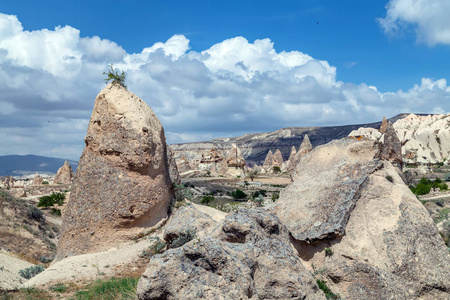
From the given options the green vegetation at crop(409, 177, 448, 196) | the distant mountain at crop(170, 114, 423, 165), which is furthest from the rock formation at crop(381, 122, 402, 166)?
the distant mountain at crop(170, 114, 423, 165)

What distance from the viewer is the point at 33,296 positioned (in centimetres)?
646

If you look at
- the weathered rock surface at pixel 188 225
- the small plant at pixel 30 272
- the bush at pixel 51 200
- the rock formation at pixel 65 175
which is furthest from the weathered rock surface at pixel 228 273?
the rock formation at pixel 65 175

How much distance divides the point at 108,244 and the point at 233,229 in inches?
235

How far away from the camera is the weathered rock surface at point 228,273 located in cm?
390

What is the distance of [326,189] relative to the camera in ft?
22.6

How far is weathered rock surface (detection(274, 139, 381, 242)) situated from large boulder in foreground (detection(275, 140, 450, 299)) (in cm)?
2

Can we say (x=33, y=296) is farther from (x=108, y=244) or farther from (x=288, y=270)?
(x=288, y=270)

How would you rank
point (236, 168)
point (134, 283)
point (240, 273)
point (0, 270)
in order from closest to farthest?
point (240, 273), point (134, 283), point (0, 270), point (236, 168)

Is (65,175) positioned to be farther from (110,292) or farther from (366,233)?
(366,233)

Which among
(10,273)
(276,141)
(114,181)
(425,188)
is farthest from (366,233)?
(276,141)

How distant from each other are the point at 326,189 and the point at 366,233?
1113 millimetres

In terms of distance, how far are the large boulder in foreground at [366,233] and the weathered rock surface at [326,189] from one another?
0.02 m

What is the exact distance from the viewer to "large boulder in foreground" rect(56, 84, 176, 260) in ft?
32.6

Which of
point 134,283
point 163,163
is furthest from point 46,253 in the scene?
point 134,283
